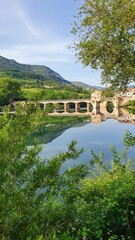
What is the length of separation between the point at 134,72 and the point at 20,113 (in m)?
9.11

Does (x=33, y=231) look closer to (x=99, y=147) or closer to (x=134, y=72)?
(x=134, y=72)

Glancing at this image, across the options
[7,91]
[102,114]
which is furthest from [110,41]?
[7,91]

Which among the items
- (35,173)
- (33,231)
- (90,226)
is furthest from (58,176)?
(90,226)

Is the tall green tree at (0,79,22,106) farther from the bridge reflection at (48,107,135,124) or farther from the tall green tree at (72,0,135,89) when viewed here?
the tall green tree at (72,0,135,89)

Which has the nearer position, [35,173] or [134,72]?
[35,173]

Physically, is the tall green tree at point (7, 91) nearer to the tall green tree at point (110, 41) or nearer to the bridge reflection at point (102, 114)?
the bridge reflection at point (102, 114)

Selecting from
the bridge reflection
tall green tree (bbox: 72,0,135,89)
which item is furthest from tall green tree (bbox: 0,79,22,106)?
tall green tree (bbox: 72,0,135,89)

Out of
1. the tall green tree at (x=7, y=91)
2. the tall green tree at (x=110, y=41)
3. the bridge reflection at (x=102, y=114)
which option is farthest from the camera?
the tall green tree at (x=7, y=91)

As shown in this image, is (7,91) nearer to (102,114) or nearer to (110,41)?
(102,114)

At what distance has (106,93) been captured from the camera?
15.8 meters

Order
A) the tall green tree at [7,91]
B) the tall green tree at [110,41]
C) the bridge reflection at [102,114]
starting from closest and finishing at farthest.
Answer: the tall green tree at [110,41] → the bridge reflection at [102,114] → the tall green tree at [7,91]

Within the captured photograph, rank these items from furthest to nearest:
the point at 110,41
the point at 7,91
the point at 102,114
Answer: the point at 7,91 → the point at 102,114 → the point at 110,41

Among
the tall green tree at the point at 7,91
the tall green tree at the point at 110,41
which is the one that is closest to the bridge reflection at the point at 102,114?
the tall green tree at the point at 7,91

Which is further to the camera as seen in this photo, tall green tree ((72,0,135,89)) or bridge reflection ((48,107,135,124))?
bridge reflection ((48,107,135,124))
